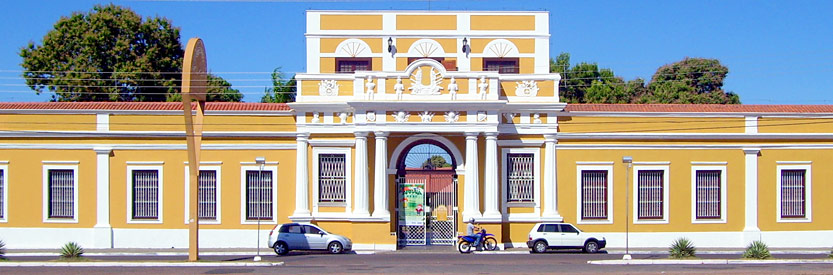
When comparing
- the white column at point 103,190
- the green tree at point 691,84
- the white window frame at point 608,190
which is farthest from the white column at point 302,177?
the green tree at point 691,84

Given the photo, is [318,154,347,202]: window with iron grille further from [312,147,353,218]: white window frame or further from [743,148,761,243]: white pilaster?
[743,148,761,243]: white pilaster

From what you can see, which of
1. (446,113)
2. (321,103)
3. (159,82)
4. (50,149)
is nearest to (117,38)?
(159,82)

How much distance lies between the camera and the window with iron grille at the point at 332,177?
35.9 meters

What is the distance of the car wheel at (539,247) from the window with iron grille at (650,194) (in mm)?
4792

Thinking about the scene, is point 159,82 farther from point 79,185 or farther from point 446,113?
point 446,113

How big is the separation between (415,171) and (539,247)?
5505mm

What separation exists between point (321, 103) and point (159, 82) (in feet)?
70.6

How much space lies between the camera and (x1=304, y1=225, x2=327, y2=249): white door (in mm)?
33344

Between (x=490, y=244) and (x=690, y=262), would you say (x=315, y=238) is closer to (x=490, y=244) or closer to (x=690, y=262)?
(x=490, y=244)

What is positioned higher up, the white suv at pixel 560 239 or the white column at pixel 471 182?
the white column at pixel 471 182

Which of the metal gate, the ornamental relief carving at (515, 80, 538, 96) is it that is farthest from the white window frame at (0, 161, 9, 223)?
the ornamental relief carving at (515, 80, 538, 96)

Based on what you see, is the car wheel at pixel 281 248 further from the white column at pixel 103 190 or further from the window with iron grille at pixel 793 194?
the window with iron grille at pixel 793 194

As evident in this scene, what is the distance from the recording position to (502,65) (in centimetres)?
3875

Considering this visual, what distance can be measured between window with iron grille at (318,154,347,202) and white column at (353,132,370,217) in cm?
97
